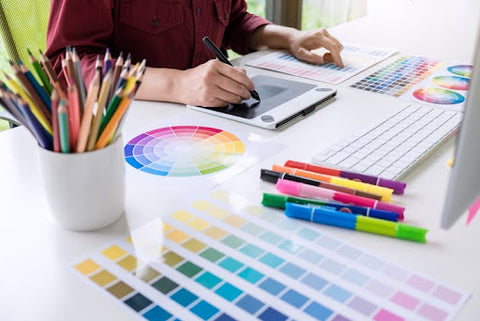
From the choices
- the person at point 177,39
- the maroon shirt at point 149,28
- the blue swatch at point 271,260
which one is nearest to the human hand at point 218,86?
the person at point 177,39

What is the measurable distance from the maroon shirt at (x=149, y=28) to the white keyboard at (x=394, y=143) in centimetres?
47

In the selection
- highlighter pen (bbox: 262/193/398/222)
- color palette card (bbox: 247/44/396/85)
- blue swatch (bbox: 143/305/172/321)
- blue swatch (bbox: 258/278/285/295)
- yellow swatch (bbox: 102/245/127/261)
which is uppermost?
color palette card (bbox: 247/44/396/85)

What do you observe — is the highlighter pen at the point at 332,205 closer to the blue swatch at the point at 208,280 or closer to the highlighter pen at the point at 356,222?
the highlighter pen at the point at 356,222

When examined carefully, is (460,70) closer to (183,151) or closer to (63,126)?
(183,151)

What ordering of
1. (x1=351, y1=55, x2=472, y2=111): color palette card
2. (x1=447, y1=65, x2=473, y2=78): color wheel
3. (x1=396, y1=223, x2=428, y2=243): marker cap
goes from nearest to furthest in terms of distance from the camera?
(x1=396, y1=223, x2=428, y2=243): marker cap
(x1=351, y1=55, x2=472, y2=111): color palette card
(x1=447, y1=65, x2=473, y2=78): color wheel

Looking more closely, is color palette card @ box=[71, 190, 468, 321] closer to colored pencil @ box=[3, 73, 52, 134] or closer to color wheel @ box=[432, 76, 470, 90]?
colored pencil @ box=[3, 73, 52, 134]

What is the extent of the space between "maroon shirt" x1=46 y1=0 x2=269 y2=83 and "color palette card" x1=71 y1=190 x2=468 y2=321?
45cm

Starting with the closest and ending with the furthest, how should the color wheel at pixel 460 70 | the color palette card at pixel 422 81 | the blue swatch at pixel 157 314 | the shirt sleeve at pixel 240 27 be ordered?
the blue swatch at pixel 157 314
the color palette card at pixel 422 81
the color wheel at pixel 460 70
the shirt sleeve at pixel 240 27

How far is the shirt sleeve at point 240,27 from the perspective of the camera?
142cm

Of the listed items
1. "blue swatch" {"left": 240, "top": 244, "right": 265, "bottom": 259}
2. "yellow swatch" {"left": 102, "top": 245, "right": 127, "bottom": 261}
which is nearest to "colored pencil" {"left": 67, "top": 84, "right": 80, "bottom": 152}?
"yellow swatch" {"left": 102, "top": 245, "right": 127, "bottom": 261}

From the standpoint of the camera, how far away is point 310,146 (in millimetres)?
830

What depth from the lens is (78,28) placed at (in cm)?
103

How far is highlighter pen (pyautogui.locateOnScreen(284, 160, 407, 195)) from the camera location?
70 centimetres

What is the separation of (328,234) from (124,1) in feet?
2.37
